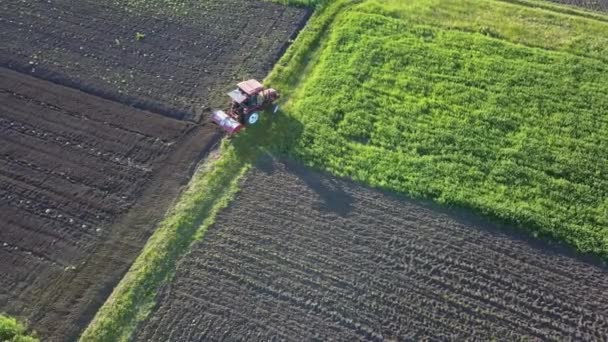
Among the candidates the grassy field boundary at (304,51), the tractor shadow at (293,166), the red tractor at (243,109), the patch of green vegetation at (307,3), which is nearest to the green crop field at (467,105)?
the grassy field boundary at (304,51)

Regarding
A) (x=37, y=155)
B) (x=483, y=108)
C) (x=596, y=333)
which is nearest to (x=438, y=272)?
(x=596, y=333)

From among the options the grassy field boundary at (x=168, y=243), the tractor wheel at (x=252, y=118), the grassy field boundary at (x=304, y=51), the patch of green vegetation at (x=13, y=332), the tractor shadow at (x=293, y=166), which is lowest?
the patch of green vegetation at (x=13, y=332)

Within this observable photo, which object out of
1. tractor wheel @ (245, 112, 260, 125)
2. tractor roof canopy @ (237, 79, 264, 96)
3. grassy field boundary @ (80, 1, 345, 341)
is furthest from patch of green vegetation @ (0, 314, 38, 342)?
tractor roof canopy @ (237, 79, 264, 96)

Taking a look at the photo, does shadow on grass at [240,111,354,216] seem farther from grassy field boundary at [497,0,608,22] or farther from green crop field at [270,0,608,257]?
grassy field boundary at [497,0,608,22]

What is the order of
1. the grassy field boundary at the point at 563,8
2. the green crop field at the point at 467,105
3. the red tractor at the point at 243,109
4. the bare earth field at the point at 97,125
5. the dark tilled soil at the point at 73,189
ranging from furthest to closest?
the grassy field boundary at the point at 563,8, the red tractor at the point at 243,109, the green crop field at the point at 467,105, the bare earth field at the point at 97,125, the dark tilled soil at the point at 73,189

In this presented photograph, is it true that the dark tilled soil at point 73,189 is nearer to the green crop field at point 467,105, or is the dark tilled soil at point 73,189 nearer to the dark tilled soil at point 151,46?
the dark tilled soil at point 151,46

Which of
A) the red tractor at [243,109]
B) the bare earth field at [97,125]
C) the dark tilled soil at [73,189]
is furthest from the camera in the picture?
the red tractor at [243,109]

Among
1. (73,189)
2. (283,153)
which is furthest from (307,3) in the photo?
(73,189)
